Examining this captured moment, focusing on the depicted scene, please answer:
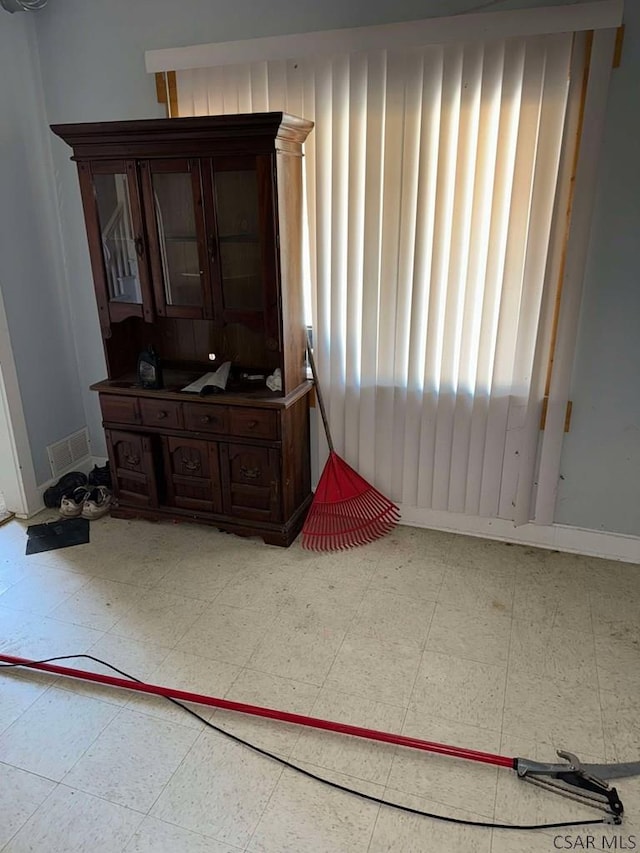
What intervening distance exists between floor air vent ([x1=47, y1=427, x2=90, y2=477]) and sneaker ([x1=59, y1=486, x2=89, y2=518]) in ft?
0.94

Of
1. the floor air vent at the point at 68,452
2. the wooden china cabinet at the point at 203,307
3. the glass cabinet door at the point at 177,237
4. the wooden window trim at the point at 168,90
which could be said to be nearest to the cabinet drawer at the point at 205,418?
the wooden china cabinet at the point at 203,307

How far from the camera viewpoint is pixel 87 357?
11.8 ft

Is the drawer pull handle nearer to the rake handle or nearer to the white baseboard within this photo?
the rake handle

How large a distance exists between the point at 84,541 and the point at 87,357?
44.7 inches

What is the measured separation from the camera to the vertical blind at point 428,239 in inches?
96.2

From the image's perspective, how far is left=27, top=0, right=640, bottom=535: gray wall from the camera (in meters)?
2.42

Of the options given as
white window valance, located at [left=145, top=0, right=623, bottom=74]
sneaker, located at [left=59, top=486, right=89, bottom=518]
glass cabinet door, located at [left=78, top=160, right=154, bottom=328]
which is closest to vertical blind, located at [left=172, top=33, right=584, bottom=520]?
white window valance, located at [left=145, top=0, right=623, bottom=74]

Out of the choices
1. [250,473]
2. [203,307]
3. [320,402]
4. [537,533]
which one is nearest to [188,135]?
[203,307]

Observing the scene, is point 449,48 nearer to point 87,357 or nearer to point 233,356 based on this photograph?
point 233,356

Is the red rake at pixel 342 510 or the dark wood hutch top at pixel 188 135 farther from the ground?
the dark wood hutch top at pixel 188 135

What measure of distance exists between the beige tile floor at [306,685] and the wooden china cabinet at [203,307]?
0.30 m

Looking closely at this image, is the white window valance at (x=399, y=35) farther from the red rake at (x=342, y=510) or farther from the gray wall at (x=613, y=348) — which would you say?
the red rake at (x=342, y=510)

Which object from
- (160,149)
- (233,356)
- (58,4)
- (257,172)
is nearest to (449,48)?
(257,172)

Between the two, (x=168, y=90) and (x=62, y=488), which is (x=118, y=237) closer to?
(x=168, y=90)
